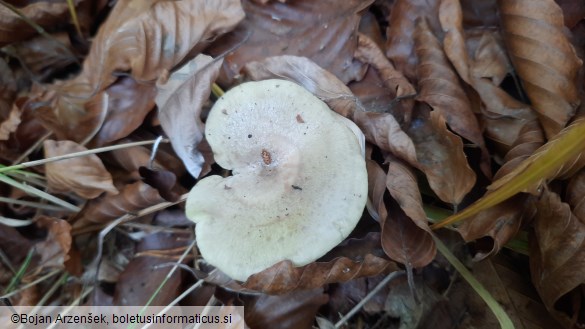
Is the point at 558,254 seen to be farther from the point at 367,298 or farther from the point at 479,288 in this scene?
the point at 367,298

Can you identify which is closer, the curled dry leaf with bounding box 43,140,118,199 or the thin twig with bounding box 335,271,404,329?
the thin twig with bounding box 335,271,404,329

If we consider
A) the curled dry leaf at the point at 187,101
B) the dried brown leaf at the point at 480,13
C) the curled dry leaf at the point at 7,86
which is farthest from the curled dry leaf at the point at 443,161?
the curled dry leaf at the point at 7,86

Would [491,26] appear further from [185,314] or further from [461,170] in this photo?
[185,314]

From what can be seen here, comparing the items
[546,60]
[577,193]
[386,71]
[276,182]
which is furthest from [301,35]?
[577,193]

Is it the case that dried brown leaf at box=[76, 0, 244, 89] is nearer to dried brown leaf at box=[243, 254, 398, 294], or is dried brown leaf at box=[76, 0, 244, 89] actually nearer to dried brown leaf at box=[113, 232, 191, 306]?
dried brown leaf at box=[113, 232, 191, 306]

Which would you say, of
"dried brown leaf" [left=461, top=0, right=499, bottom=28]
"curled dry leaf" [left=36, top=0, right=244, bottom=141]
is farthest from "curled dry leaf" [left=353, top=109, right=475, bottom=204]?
"curled dry leaf" [left=36, top=0, right=244, bottom=141]

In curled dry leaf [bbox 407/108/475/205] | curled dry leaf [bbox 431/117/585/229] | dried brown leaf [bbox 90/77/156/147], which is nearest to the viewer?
curled dry leaf [bbox 431/117/585/229]

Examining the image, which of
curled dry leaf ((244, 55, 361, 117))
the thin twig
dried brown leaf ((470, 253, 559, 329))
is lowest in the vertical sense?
the thin twig
